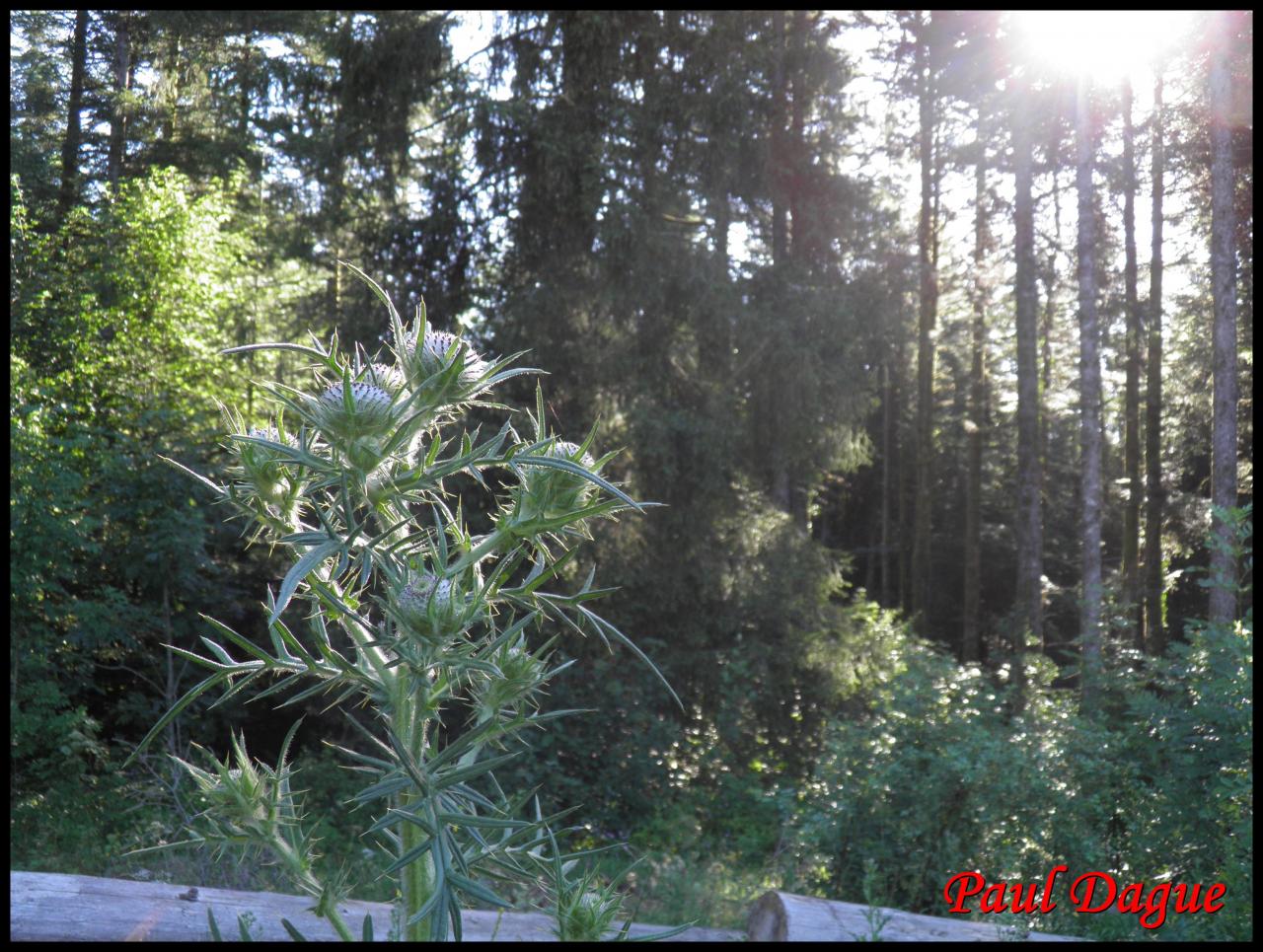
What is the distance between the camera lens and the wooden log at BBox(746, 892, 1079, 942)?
3742 mm

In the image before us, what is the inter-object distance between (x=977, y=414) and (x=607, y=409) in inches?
416

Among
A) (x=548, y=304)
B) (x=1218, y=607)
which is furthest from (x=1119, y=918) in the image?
(x=548, y=304)

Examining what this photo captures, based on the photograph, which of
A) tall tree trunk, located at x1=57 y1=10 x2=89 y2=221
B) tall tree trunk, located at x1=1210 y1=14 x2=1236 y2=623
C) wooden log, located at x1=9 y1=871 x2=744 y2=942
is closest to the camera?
wooden log, located at x1=9 y1=871 x2=744 y2=942

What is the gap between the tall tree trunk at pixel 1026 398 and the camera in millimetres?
11656

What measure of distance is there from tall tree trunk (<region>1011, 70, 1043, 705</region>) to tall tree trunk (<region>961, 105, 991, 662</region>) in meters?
1.93

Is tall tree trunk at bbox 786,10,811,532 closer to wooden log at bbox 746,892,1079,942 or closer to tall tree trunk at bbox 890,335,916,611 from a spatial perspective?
wooden log at bbox 746,892,1079,942

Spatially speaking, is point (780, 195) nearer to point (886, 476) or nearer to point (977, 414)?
point (977, 414)

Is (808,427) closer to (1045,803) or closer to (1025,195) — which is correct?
(1045,803)

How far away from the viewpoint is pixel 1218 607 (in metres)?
8.07

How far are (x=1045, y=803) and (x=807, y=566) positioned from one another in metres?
3.68

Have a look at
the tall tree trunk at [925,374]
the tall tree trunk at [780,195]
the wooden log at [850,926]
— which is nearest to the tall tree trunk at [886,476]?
the tall tree trunk at [925,374]

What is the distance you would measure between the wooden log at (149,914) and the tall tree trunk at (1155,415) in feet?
36.9

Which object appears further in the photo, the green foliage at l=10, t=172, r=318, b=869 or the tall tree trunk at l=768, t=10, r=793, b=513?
the tall tree trunk at l=768, t=10, r=793, b=513

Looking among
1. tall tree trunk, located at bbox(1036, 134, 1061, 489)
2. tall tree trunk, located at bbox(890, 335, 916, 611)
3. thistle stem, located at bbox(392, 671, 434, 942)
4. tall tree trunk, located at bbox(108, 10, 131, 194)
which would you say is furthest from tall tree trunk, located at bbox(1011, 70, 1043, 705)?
thistle stem, located at bbox(392, 671, 434, 942)
